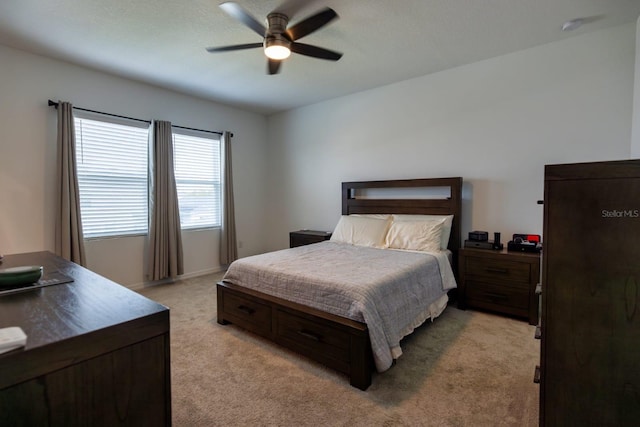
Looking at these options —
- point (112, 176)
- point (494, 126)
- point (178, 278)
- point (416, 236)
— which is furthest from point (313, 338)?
point (112, 176)

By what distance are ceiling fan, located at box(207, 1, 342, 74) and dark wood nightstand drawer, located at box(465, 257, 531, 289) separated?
2.46 metres

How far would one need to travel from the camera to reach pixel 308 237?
15.3 feet

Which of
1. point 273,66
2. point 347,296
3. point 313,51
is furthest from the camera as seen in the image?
point 273,66

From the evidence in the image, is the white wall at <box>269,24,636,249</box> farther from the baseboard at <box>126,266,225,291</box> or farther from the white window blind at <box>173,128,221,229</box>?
the baseboard at <box>126,266,225,291</box>

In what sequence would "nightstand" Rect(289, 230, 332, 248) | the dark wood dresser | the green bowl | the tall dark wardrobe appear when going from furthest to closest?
"nightstand" Rect(289, 230, 332, 248)
the green bowl
the tall dark wardrobe
the dark wood dresser

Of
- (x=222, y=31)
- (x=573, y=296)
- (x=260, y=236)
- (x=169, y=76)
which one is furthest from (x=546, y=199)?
(x=260, y=236)

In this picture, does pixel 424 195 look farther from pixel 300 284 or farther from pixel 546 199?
pixel 546 199

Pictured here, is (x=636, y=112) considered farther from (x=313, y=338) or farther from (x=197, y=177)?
(x=197, y=177)

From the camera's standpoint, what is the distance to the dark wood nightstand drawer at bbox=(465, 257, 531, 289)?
9.70 feet

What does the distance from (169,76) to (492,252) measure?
4239 millimetres

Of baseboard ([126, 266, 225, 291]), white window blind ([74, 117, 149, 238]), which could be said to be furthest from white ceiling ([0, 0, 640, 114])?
baseboard ([126, 266, 225, 291])

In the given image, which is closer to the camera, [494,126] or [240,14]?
[240,14]

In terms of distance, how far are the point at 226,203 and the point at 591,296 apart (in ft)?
15.3

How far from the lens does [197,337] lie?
8.95 ft
